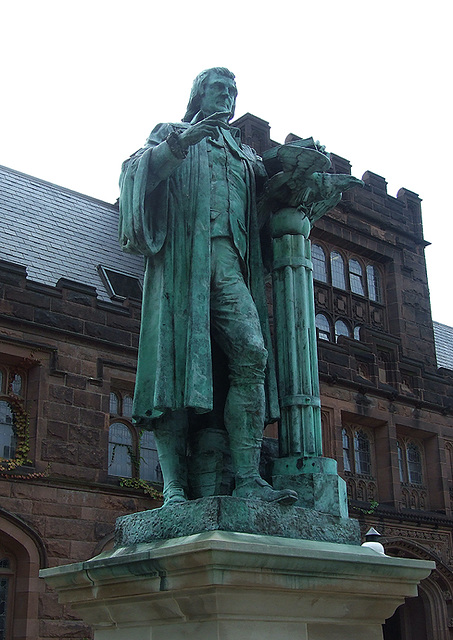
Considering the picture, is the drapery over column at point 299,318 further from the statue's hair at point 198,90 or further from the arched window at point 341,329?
the arched window at point 341,329

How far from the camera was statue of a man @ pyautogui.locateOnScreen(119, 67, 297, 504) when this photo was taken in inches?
176

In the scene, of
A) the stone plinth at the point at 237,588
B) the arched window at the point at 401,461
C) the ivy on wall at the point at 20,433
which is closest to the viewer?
the stone plinth at the point at 237,588

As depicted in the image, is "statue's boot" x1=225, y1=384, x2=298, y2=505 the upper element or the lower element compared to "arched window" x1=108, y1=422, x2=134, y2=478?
lower

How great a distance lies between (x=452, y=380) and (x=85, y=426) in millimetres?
11437

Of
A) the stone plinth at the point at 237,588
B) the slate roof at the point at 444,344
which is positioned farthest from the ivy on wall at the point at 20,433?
the slate roof at the point at 444,344

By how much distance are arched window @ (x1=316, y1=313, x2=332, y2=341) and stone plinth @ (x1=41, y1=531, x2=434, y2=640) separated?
18543 mm

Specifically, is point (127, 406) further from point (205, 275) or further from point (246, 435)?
point (246, 435)

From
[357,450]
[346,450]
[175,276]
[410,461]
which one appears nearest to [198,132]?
[175,276]

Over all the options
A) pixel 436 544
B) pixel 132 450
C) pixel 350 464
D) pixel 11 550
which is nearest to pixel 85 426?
pixel 132 450

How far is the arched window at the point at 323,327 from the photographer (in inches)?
900

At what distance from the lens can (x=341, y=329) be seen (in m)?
23.4

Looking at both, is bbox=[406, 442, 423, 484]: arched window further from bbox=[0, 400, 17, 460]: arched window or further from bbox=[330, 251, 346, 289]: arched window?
bbox=[0, 400, 17, 460]: arched window

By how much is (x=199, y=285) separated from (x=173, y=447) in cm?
83

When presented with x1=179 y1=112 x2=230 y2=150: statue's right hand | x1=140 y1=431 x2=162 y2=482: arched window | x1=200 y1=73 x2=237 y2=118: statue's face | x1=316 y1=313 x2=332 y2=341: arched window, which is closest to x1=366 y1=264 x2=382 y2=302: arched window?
x1=316 y1=313 x2=332 y2=341: arched window
